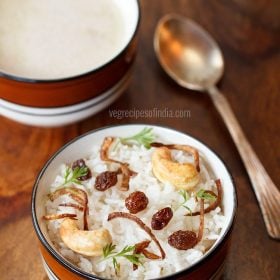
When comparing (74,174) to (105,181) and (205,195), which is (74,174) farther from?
(205,195)

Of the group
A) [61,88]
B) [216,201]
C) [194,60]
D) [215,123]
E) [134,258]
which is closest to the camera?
[134,258]

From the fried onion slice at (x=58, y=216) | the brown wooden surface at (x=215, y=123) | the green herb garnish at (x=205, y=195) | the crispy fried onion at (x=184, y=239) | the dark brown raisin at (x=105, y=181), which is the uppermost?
the green herb garnish at (x=205, y=195)

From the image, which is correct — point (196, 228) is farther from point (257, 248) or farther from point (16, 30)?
point (16, 30)

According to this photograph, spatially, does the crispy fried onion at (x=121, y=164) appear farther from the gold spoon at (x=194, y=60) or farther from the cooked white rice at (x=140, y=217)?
the gold spoon at (x=194, y=60)

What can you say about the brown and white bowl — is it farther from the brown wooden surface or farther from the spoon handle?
the spoon handle

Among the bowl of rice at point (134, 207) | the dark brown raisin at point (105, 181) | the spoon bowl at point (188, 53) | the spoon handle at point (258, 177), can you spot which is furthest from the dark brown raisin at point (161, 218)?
the spoon bowl at point (188, 53)

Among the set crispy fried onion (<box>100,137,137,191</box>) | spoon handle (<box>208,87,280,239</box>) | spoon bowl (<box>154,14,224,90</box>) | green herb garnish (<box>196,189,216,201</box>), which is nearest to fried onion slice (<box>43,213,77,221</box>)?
crispy fried onion (<box>100,137,137,191</box>)

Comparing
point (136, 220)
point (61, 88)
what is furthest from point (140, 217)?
point (61, 88)

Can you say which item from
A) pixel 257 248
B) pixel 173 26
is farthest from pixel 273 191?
pixel 173 26
